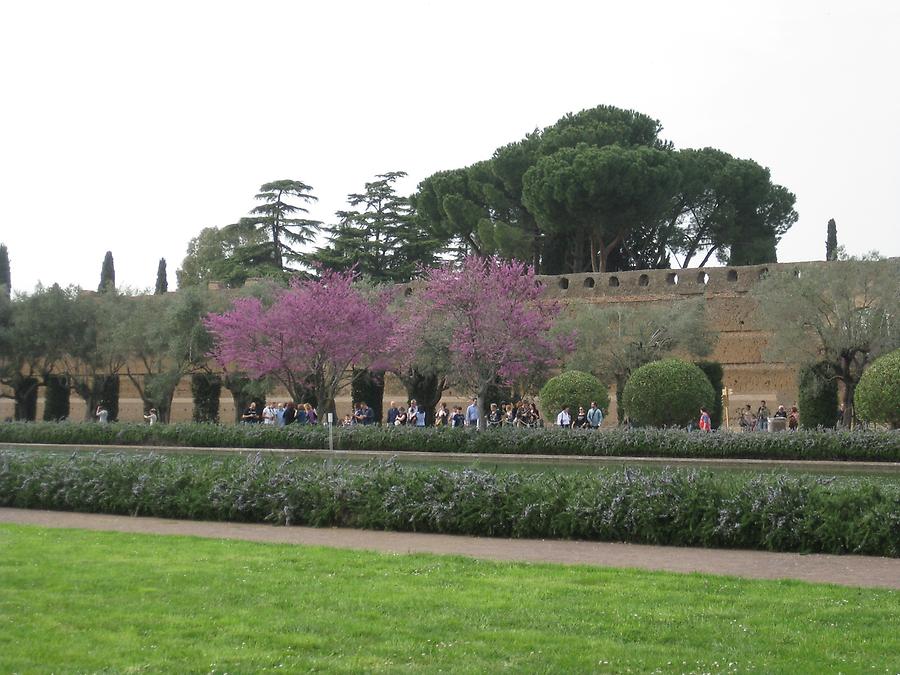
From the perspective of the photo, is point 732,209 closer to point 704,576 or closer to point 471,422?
point 471,422

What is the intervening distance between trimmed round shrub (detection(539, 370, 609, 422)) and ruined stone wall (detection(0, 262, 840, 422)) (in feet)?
31.5

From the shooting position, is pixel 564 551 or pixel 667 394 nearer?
pixel 564 551

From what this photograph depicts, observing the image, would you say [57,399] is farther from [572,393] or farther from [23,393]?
[572,393]

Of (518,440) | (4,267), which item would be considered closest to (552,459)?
(518,440)

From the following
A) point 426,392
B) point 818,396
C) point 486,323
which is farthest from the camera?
point 426,392

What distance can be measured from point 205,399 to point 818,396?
20131mm

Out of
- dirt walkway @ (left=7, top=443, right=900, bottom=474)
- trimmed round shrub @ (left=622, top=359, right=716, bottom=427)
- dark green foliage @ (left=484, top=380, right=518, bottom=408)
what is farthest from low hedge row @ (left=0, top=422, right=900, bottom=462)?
dark green foliage @ (left=484, top=380, right=518, bottom=408)

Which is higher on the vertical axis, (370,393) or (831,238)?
(831,238)

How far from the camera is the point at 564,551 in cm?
903

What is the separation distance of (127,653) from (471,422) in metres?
19.8

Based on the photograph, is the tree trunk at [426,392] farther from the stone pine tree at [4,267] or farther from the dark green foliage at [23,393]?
the stone pine tree at [4,267]

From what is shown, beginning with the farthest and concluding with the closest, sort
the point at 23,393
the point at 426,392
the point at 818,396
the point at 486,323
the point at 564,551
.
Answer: the point at 23,393 < the point at 426,392 < the point at 818,396 < the point at 486,323 < the point at 564,551

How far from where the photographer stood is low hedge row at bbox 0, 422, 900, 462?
1755 centimetres

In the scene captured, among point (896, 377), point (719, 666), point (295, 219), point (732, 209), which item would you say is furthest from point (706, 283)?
point (719, 666)
